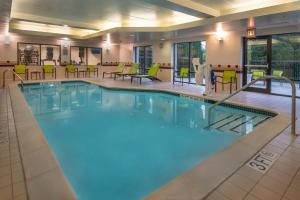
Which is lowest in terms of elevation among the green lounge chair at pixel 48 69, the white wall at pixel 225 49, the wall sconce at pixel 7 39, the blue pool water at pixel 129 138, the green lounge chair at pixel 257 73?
the blue pool water at pixel 129 138

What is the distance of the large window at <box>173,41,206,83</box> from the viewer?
10.5 m

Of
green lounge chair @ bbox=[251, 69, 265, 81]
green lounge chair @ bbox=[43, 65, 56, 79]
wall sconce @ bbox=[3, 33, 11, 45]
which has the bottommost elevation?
green lounge chair @ bbox=[251, 69, 265, 81]

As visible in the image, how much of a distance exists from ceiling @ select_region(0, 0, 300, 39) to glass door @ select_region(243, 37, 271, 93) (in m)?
1.92

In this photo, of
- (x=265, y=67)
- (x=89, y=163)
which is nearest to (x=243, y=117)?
(x=265, y=67)

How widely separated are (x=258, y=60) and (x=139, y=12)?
4.25 metres

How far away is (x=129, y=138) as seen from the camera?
390 cm

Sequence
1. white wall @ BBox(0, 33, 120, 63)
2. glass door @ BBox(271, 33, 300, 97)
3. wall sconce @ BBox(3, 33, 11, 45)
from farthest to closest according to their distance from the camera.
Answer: white wall @ BBox(0, 33, 120, 63)
wall sconce @ BBox(3, 33, 11, 45)
glass door @ BBox(271, 33, 300, 97)

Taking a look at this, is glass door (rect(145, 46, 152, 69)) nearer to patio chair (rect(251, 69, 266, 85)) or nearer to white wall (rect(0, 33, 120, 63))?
white wall (rect(0, 33, 120, 63))

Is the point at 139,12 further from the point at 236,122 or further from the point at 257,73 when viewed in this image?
the point at 236,122

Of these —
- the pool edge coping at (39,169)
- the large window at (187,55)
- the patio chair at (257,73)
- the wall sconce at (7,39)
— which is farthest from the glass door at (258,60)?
the wall sconce at (7,39)

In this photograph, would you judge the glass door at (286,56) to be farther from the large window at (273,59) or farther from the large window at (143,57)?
the large window at (143,57)

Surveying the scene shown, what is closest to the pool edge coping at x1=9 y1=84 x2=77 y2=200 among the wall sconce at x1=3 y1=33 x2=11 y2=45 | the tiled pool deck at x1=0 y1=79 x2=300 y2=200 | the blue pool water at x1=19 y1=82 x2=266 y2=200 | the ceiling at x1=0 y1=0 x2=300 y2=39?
the tiled pool deck at x1=0 y1=79 x2=300 y2=200

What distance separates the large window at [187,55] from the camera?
10.5 m

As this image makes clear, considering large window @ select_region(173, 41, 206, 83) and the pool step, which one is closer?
the pool step
